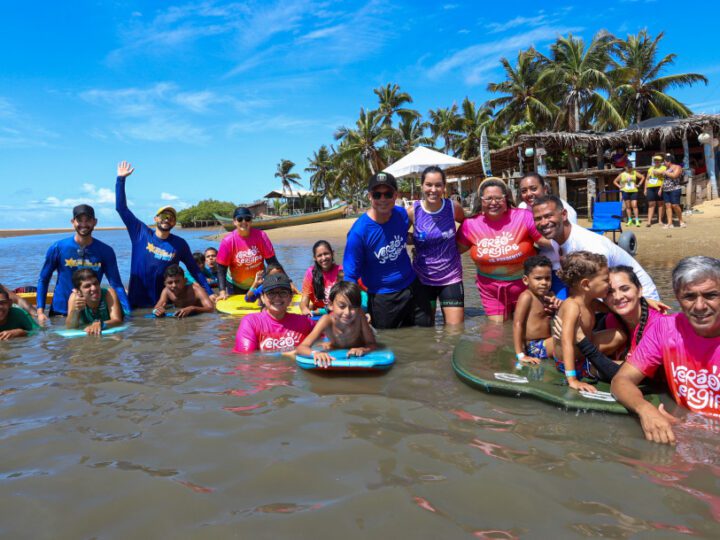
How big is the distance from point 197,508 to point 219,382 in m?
1.92

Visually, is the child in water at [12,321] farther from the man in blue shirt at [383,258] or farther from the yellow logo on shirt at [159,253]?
the man in blue shirt at [383,258]

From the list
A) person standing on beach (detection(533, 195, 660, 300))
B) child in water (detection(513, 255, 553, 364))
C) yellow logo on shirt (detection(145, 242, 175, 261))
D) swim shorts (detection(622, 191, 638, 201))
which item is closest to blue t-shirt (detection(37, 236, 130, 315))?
yellow logo on shirt (detection(145, 242, 175, 261))

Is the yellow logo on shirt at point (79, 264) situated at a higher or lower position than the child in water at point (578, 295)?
higher

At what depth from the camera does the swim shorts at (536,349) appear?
4354mm

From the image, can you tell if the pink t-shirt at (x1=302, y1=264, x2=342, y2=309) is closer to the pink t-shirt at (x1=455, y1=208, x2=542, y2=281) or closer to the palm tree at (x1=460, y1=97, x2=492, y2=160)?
the pink t-shirt at (x1=455, y1=208, x2=542, y2=281)

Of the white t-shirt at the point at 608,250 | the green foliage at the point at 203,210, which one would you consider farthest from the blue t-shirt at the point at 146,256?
the green foliage at the point at 203,210

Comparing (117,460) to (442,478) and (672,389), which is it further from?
(672,389)

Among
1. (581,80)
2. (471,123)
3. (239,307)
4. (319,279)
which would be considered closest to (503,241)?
(319,279)

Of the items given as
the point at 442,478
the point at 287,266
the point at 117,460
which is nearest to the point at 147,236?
the point at 117,460

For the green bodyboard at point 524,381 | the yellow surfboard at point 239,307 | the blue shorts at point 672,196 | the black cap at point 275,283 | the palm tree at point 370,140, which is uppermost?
the palm tree at point 370,140

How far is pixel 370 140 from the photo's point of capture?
42125mm

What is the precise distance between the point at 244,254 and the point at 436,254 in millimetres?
3329

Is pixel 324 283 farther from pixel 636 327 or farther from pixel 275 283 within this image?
pixel 636 327

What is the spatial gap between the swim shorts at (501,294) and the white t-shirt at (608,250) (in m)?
0.96
